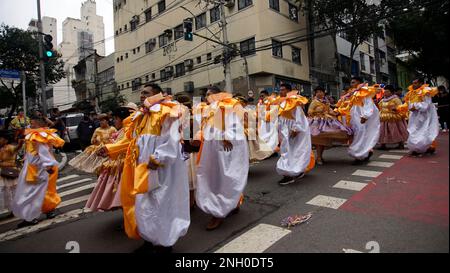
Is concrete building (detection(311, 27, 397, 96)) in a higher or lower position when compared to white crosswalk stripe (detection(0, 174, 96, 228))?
higher

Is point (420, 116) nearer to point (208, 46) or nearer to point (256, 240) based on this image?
point (256, 240)

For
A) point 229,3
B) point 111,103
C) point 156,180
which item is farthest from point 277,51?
point 156,180

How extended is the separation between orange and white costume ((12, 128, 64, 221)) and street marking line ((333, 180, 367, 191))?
14.5 feet

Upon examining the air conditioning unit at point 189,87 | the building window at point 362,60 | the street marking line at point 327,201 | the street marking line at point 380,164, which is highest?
the building window at point 362,60

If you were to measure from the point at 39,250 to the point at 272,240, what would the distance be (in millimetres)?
2705

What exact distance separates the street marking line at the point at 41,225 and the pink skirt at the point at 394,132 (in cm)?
756

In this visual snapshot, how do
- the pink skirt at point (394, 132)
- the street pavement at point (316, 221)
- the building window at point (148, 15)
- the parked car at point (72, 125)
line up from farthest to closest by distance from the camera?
the building window at point (148, 15) → the parked car at point (72, 125) → the pink skirt at point (394, 132) → the street pavement at point (316, 221)

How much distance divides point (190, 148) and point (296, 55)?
20.4 metres

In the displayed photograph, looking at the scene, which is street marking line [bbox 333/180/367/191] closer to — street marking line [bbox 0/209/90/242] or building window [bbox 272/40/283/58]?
street marking line [bbox 0/209/90/242]

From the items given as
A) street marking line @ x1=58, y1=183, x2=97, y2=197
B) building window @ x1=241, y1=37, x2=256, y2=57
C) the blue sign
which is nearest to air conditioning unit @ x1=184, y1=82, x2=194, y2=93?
building window @ x1=241, y1=37, x2=256, y2=57

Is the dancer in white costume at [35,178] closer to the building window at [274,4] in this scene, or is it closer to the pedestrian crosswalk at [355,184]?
the pedestrian crosswalk at [355,184]

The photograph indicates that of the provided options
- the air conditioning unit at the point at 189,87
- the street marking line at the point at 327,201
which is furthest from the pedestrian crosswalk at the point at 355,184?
the air conditioning unit at the point at 189,87

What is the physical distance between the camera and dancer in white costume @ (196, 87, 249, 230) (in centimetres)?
374

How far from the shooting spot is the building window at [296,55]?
75.7 ft
